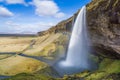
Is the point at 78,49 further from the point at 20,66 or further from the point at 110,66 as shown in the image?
the point at 20,66

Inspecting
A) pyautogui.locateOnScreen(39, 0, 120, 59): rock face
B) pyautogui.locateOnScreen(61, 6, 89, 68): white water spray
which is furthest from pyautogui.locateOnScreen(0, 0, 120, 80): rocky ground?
pyautogui.locateOnScreen(61, 6, 89, 68): white water spray

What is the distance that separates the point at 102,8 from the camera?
85938 millimetres

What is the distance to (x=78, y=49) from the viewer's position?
336 feet

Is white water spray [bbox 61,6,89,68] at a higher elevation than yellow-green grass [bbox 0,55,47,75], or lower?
higher

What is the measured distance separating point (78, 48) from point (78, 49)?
1.78 feet

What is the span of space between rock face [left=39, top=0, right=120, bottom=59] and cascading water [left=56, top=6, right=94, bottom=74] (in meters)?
4.17

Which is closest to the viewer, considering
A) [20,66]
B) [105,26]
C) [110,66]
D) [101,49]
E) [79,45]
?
[110,66]

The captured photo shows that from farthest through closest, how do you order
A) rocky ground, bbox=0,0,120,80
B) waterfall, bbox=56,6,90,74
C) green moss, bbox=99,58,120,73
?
waterfall, bbox=56,6,90,74 < green moss, bbox=99,58,120,73 < rocky ground, bbox=0,0,120,80

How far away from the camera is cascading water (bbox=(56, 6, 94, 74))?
92425 mm

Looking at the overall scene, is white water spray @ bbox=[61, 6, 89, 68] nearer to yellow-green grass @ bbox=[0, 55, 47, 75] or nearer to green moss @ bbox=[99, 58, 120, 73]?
green moss @ bbox=[99, 58, 120, 73]

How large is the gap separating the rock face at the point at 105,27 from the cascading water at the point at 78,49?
4.17m

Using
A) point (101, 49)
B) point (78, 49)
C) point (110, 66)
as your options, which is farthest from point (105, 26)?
point (78, 49)

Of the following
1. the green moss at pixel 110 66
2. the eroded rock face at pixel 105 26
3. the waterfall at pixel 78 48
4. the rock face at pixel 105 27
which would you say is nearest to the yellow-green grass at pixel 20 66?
the waterfall at pixel 78 48

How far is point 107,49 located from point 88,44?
1324 centimetres
